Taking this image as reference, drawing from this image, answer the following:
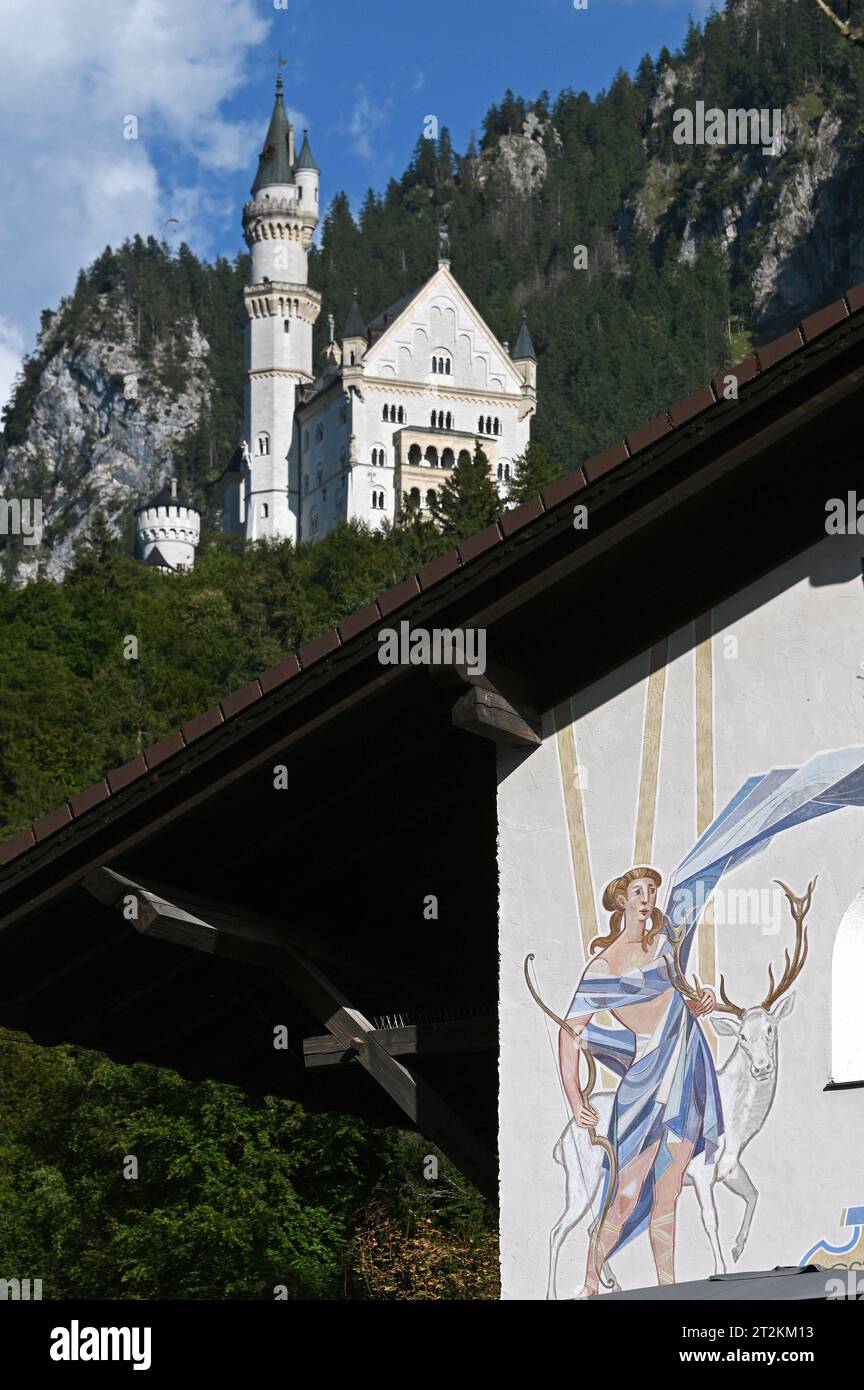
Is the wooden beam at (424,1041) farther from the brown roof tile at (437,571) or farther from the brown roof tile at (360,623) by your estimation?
the brown roof tile at (437,571)

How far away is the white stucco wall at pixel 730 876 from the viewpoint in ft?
31.7

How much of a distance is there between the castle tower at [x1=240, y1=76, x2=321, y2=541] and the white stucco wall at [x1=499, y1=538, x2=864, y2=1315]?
449 feet

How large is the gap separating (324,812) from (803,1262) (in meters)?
3.70

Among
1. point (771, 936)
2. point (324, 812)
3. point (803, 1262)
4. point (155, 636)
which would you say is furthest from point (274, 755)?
point (155, 636)

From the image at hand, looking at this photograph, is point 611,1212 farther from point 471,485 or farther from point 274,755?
point 471,485

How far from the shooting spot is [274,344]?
508 feet

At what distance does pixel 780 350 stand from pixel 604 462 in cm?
96

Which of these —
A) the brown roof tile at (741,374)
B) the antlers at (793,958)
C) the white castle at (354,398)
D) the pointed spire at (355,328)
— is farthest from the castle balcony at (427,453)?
the antlers at (793,958)

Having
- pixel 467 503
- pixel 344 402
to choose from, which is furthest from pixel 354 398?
pixel 467 503

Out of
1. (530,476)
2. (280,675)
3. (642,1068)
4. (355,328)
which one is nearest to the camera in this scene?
(642,1068)

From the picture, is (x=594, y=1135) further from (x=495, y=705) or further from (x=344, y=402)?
(x=344, y=402)

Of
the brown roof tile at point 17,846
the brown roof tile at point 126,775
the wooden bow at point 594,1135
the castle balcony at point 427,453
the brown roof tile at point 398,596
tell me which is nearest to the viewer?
the wooden bow at point 594,1135

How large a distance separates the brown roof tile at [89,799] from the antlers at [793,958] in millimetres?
3201
